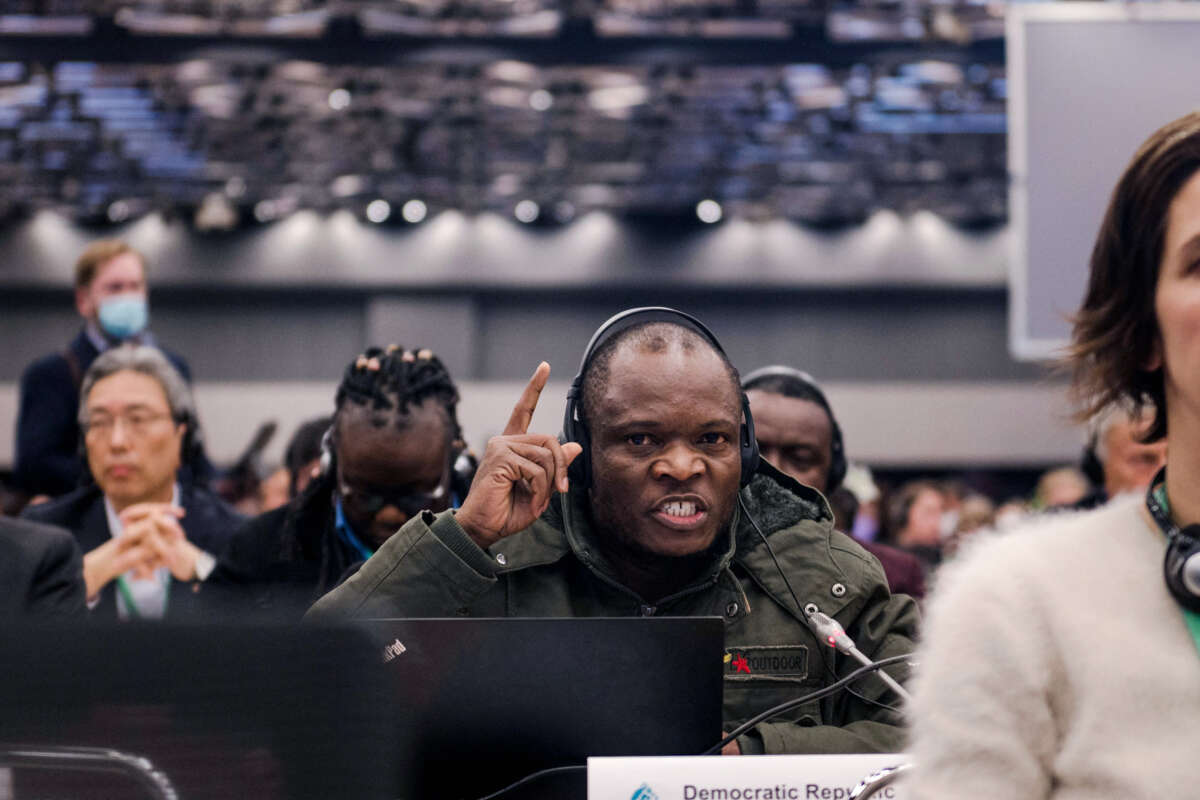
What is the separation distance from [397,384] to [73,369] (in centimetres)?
206

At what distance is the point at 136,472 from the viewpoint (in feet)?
12.1

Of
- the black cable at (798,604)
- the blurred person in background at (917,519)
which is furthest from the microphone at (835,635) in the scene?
the blurred person in background at (917,519)

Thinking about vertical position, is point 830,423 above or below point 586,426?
below

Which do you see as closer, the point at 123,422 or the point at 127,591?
the point at 127,591

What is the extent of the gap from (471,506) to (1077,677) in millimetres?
1274

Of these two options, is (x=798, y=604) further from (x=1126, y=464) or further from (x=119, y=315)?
(x=119, y=315)

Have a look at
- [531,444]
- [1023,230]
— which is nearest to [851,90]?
[1023,230]

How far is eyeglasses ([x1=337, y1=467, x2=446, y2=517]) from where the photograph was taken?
294 cm

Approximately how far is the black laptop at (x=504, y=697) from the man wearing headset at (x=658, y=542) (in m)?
0.45

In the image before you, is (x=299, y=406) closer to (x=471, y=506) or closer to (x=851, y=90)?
(x=851, y=90)

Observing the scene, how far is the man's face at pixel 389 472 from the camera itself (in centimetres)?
295

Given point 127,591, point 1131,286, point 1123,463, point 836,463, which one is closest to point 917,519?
point 1123,463

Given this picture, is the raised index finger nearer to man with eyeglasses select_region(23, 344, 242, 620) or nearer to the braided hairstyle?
the braided hairstyle

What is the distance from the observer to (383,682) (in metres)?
0.96
